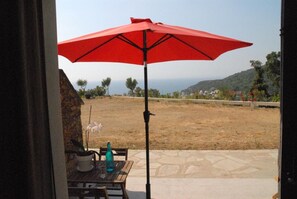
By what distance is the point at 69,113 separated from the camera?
4551 mm

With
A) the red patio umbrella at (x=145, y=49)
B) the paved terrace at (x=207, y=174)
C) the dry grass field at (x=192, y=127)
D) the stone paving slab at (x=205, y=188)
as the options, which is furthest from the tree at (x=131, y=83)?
the red patio umbrella at (x=145, y=49)

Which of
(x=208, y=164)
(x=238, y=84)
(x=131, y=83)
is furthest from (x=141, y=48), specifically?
(x=238, y=84)

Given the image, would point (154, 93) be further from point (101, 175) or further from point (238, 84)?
point (101, 175)

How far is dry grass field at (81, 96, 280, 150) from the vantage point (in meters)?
7.51

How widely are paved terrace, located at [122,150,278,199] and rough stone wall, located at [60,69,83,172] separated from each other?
1261 millimetres

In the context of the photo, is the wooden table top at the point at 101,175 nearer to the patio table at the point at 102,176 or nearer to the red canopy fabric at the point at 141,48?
the patio table at the point at 102,176

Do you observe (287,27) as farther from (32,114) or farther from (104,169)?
(104,169)

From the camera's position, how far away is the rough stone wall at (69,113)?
13.9 feet

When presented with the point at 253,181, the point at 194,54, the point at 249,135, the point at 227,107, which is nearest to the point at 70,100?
the point at 194,54

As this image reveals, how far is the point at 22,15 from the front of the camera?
1558 millimetres

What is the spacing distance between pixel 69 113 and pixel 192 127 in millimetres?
6046

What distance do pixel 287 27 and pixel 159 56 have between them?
104 inches

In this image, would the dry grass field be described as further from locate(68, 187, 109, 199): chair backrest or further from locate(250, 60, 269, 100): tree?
locate(250, 60, 269, 100): tree

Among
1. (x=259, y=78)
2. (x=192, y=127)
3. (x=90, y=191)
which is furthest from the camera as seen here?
(x=259, y=78)
